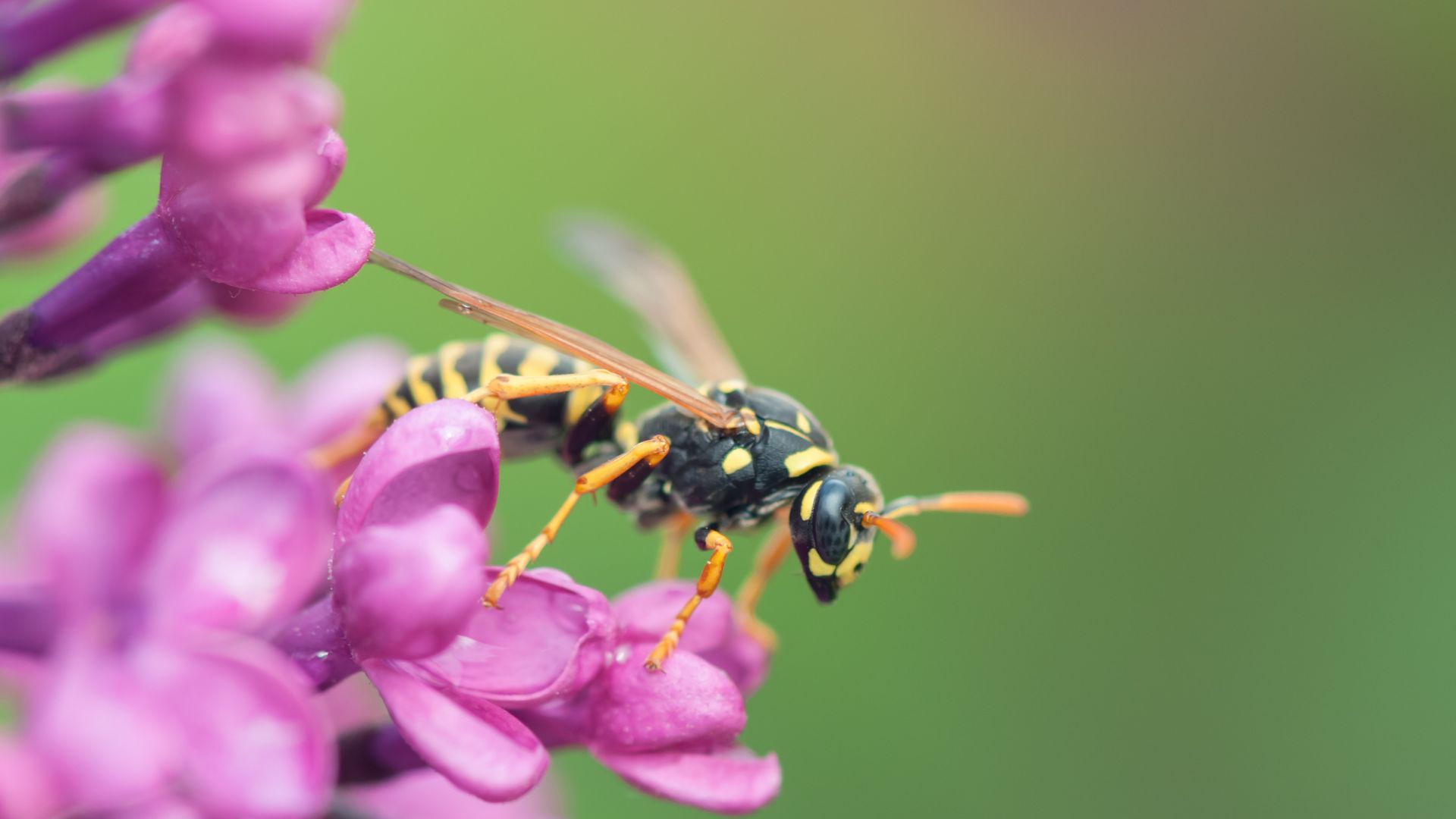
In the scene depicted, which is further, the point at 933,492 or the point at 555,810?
the point at 933,492

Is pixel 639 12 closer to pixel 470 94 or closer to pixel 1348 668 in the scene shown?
pixel 470 94

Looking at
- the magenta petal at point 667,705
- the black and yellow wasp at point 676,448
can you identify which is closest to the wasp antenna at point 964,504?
the black and yellow wasp at point 676,448

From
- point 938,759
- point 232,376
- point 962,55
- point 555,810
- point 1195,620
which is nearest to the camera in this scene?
point 232,376

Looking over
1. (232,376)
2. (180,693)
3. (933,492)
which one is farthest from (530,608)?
(933,492)

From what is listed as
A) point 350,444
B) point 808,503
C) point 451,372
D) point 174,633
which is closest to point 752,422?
point 808,503

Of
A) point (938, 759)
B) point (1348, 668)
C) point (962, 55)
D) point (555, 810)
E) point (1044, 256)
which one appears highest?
point (962, 55)

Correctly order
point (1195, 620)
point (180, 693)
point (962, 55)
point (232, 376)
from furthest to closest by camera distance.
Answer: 1. point (962, 55)
2. point (1195, 620)
3. point (232, 376)
4. point (180, 693)

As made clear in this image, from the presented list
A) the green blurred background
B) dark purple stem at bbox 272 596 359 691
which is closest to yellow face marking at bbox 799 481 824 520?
dark purple stem at bbox 272 596 359 691

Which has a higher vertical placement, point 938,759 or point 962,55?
point 962,55
